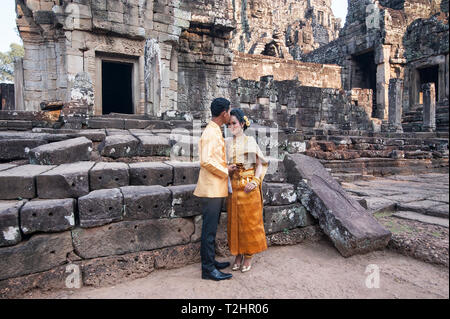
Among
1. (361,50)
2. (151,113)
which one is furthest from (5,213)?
(361,50)

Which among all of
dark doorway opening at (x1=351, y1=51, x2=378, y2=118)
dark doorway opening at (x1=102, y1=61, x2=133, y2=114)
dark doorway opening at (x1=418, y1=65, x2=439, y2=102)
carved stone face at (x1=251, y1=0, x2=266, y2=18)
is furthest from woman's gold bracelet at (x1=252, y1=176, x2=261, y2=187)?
carved stone face at (x1=251, y1=0, x2=266, y2=18)

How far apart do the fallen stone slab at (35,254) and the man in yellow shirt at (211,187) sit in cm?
121

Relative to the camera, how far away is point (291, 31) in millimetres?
26812

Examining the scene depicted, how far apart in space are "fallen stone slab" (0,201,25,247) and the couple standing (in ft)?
4.84

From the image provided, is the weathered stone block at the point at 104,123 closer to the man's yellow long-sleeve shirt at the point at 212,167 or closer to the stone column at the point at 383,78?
the man's yellow long-sleeve shirt at the point at 212,167

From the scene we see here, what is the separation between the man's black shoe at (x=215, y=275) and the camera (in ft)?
8.38

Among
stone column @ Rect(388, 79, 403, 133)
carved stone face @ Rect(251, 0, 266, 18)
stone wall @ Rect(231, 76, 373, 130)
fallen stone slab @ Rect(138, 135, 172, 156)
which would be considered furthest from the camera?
carved stone face @ Rect(251, 0, 266, 18)

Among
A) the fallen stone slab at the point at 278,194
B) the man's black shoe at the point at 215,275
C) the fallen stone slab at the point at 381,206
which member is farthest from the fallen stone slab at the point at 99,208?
the fallen stone slab at the point at 381,206

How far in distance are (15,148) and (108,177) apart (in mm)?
1731

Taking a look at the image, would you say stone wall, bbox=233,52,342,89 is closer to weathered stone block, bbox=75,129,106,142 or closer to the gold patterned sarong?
weathered stone block, bbox=75,129,106,142

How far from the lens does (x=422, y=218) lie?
11.6 ft

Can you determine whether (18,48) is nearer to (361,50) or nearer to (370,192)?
(361,50)

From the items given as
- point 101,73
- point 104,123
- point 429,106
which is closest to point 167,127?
point 104,123

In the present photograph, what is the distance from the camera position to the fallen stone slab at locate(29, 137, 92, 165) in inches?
131
